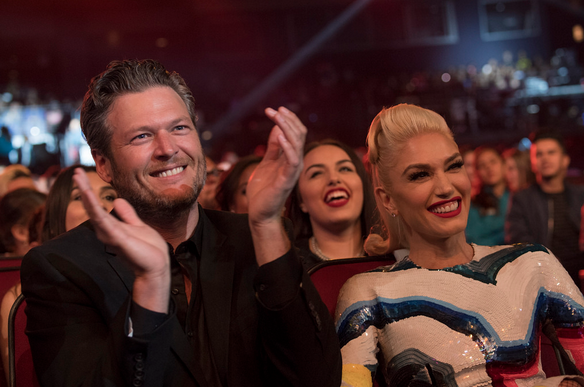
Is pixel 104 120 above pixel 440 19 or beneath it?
beneath

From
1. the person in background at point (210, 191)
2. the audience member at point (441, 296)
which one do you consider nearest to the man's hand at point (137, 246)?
the audience member at point (441, 296)

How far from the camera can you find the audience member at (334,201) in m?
2.45

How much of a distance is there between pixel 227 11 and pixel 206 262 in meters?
13.2

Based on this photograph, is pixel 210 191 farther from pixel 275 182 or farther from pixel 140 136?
pixel 275 182

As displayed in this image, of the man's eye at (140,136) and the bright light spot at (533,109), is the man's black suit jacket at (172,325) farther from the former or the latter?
the bright light spot at (533,109)

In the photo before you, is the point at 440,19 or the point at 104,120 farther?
the point at 440,19

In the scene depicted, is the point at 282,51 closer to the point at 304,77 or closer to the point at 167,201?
the point at 304,77

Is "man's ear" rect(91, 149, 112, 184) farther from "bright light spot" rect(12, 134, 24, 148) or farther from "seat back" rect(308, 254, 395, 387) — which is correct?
"bright light spot" rect(12, 134, 24, 148)

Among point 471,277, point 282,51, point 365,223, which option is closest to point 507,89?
point 282,51

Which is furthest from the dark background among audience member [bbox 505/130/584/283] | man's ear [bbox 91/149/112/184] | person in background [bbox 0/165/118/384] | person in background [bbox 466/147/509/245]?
man's ear [bbox 91/149/112/184]

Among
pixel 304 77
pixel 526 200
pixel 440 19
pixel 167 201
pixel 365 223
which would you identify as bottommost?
pixel 526 200

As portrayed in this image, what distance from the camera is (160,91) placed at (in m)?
1.38

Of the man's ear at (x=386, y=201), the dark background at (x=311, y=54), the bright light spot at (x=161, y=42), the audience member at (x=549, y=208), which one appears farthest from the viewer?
the bright light spot at (x=161, y=42)

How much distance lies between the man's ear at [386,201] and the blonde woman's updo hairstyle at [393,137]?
2 cm
